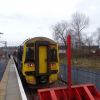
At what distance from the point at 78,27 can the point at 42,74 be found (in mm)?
90350

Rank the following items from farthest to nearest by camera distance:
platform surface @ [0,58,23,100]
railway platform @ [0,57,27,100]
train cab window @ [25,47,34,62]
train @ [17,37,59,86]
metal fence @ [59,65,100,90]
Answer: train cab window @ [25,47,34,62], train @ [17,37,59,86], metal fence @ [59,65,100,90], platform surface @ [0,58,23,100], railway platform @ [0,57,27,100]

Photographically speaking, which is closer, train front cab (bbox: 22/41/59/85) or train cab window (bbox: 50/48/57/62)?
train front cab (bbox: 22/41/59/85)

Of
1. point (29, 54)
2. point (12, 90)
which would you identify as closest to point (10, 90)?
point (12, 90)

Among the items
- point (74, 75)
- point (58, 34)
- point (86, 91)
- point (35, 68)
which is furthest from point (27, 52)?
point (58, 34)

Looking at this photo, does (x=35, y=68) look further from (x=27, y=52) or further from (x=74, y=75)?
(x=74, y=75)

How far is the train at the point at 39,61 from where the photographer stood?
17.9m

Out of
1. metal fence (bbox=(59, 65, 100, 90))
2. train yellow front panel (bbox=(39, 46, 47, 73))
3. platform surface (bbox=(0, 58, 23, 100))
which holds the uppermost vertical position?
train yellow front panel (bbox=(39, 46, 47, 73))

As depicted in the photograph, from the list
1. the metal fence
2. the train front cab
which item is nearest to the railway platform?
the train front cab

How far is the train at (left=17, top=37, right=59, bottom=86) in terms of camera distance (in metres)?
17.9

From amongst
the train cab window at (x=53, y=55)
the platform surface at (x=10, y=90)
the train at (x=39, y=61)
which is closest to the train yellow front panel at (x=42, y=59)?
the train at (x=39, y=61)

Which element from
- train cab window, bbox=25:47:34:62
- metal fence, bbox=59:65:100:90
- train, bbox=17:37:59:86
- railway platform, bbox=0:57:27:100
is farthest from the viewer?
train cab window, bbox=25:47:34:62

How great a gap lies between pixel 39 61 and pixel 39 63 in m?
0.11

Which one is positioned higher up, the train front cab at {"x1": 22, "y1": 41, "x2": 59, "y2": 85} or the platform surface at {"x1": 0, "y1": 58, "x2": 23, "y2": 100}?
the train front cab at {"x1": 22, "y1": 41, "x2": 59, "y2": 85}

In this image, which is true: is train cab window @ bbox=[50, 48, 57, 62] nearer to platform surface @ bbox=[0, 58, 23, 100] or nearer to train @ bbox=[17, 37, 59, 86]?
train @ bbox=[17, 37, 59, 86]
